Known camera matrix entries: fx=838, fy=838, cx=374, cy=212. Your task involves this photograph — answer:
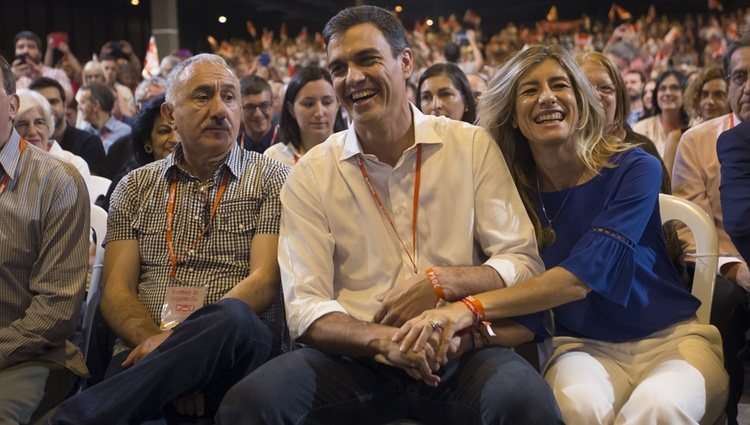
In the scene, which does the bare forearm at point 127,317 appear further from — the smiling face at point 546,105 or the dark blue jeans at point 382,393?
the smiling face at point 546,105

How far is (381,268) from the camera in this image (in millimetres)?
2258

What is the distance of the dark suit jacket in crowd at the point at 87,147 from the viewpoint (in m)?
5.04

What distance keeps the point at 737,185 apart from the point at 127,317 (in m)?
1.88

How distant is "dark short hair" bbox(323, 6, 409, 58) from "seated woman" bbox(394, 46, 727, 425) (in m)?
0.32

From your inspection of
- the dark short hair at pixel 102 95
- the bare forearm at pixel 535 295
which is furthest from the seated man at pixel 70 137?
the bare forearm at pixel 535 295

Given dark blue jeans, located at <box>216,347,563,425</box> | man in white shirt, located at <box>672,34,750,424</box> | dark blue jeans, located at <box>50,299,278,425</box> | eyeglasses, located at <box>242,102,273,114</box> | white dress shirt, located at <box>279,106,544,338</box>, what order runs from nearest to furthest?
dark blue jeans, located at <box>216,347,563,425</box> → dark blue jeans, located at <box>50,299,278,425</box> → white dress shirt, located at <box>279,106,544,338</box> → man in white shirt, located at <box>672,34,750,424</box> → eyeglasses, located at <box>242,102,273,114</box>

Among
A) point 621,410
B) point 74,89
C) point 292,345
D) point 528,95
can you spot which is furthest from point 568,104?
point 74,89

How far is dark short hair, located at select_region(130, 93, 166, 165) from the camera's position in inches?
132

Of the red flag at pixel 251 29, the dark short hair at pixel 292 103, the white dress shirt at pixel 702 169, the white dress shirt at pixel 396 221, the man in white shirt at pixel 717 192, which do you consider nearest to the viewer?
the white dress shirt at pixel 396 221

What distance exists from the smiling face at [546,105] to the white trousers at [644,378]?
0.57 meters

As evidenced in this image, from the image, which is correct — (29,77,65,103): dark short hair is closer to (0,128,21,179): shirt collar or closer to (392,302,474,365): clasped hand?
(0,128,21,179): shirt collar

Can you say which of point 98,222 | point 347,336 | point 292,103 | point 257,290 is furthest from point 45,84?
point 347,336

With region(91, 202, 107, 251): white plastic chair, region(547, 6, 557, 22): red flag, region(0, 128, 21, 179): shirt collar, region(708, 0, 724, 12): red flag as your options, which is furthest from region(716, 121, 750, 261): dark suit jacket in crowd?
region(547, 6, 557, 22): red flag

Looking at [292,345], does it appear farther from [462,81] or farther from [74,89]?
[74,89]
